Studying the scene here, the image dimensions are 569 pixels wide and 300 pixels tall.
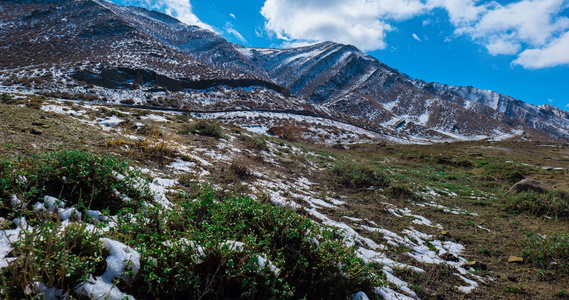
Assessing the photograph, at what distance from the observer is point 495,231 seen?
20.7 feet

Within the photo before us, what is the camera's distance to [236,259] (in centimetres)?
238

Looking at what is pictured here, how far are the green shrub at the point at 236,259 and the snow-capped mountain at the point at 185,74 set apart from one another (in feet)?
103

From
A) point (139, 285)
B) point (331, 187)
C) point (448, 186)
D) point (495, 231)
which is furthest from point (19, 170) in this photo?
point (448, 186)

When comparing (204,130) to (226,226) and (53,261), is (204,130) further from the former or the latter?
(53,261)

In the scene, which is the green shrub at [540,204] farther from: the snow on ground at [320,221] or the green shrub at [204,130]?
the green shrub at [204,130]

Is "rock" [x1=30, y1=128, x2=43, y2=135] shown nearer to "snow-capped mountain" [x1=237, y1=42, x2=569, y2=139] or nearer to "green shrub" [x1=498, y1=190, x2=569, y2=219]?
"green shrub" [x1=498, y1=190, x2=569, y2=219]

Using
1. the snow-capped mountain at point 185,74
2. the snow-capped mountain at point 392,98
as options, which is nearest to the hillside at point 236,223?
the snow-capped mountain at point 185,74

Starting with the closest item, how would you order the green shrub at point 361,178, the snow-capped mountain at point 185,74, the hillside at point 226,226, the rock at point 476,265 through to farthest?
the hillside at point 226,226 → the rock at point 476,265 → the green shrub at point 361,178 → the snow-capped mountain at point 185,74

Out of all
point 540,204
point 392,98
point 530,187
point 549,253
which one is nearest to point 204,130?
point 549,253

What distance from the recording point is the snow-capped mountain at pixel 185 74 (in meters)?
32.8

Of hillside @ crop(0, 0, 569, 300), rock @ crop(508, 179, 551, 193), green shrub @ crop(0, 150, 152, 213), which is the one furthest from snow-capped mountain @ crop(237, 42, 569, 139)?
green shrub @ crop(0, 150, 152, 213)

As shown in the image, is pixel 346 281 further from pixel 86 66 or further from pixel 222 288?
pixel 86 66

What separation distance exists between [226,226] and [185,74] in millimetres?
48416

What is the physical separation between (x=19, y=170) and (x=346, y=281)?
14.2 feet
